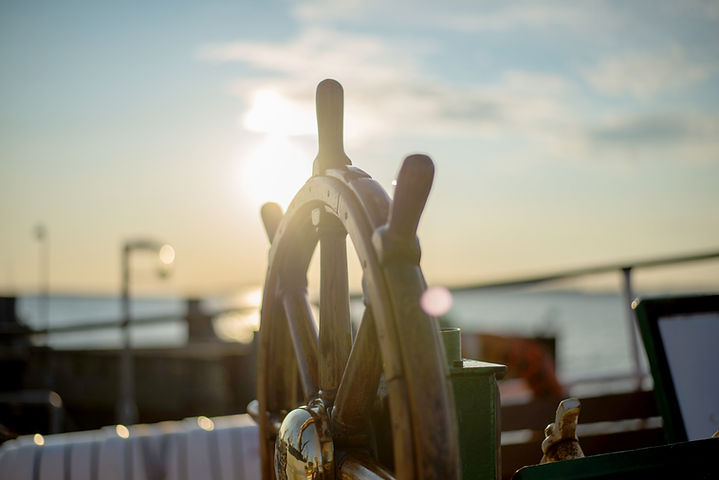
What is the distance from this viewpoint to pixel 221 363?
937 centimetres

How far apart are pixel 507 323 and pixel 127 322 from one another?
237 feet

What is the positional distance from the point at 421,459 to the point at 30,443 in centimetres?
164

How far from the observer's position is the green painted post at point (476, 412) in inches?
38.2

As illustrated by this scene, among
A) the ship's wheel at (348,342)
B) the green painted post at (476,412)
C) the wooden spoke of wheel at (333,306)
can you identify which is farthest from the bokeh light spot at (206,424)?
the green painted post at (476,412)

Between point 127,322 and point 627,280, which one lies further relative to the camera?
point 127,322

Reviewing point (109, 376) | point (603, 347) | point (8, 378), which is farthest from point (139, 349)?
point (603, 347)

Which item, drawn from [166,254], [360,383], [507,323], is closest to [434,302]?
[360,383]

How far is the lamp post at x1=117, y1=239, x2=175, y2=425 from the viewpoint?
338cm

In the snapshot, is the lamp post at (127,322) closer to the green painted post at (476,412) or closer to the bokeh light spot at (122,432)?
the bokeh light spot at (122,432)

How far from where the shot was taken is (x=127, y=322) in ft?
11.0

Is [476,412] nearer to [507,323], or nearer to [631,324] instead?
[631,324]

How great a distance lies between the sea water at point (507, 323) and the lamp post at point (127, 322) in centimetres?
18

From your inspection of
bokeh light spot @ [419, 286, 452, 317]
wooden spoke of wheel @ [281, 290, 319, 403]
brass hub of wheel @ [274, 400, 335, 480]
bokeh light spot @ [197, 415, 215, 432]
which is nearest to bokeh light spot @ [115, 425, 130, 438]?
bokeh light spot @ [197, 415, 215, 432]

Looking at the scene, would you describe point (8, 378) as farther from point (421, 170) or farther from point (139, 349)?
point (421, 170)
